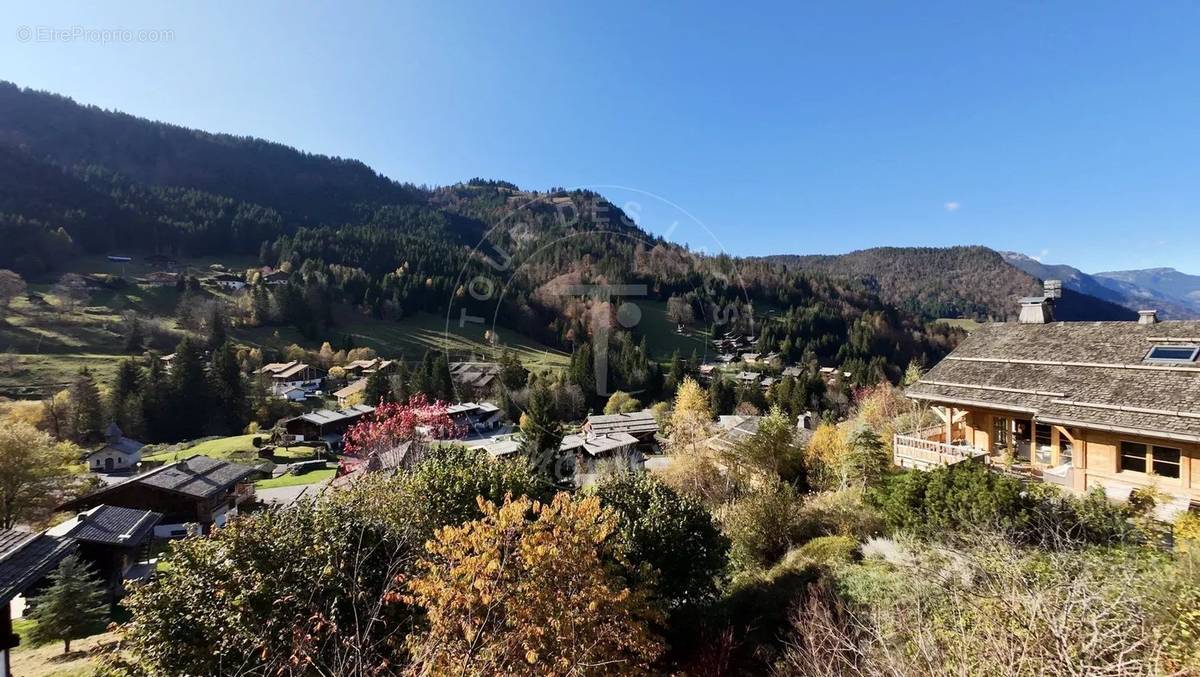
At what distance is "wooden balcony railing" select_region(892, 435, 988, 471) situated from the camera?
14461 mm

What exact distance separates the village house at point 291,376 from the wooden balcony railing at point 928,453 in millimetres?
75846

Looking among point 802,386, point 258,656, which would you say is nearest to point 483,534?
point 258,656

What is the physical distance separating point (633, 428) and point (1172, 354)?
136 feet

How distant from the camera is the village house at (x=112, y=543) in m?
22.9

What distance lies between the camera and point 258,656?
312 inches

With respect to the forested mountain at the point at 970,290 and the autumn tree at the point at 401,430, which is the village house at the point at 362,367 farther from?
the forested mountain at the point at 970,290

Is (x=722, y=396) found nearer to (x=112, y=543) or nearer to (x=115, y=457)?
(x=112, y=543)

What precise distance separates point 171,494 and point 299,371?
49.7m

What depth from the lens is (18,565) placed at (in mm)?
8266

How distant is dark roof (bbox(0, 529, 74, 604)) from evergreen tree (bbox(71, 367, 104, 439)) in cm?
5936

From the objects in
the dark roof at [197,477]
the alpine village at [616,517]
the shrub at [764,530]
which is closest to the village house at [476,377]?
the alpine village at [616,517]

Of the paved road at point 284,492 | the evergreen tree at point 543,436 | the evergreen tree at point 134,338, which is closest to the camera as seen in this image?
the evergreen tree at point 543,436

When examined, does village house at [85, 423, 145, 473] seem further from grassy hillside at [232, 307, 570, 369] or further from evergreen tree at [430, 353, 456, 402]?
grassy hillside at [232, 307, 570, 369]

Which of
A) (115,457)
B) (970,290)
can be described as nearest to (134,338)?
(115,457)
